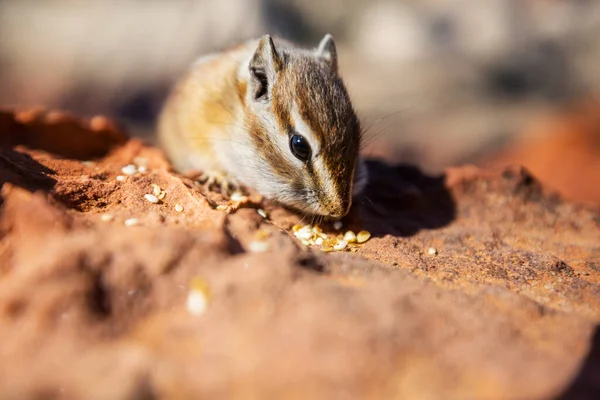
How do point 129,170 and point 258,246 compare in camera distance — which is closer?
point 258,246

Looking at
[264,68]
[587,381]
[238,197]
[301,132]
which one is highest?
[587,381]

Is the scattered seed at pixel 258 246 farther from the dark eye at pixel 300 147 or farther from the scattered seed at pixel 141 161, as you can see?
the scattered seed at pixel 141 161

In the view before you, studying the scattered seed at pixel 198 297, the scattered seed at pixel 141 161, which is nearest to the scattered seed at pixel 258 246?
the scattered seed at pixel 198 297

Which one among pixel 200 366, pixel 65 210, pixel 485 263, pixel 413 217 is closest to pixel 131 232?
pixel 65 210

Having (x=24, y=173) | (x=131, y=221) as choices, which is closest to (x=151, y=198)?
(x=131, y=221)

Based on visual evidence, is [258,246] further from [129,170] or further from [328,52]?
[328,52]

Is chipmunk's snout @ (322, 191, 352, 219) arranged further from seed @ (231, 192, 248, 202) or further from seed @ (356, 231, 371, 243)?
seed @ (231, 192, 248, 202)

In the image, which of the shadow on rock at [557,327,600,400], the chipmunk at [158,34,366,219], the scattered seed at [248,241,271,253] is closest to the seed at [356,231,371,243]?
the chipmunk at [158,34,366,219]

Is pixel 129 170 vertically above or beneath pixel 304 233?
beneath
